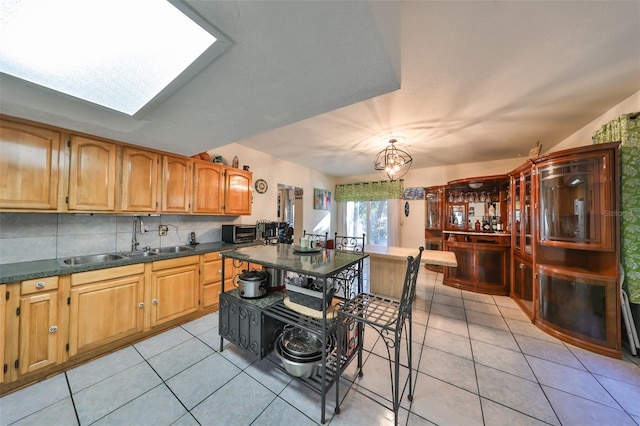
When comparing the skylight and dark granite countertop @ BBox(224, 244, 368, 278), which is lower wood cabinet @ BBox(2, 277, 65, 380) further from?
the skylight

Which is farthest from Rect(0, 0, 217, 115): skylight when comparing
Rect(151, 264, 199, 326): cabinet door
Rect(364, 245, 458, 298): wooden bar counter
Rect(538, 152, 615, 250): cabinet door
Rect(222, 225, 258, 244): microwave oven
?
Rect(538, 152, 615, 250): cabinet door

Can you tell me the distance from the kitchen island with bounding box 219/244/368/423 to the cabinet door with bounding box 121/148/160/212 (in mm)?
1240

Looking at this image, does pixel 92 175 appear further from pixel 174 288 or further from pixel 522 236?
pixel 522 236

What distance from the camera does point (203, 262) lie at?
8.50 ft

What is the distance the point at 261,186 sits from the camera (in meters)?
3.95

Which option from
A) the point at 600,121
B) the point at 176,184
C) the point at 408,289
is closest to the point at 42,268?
the point at 176,184

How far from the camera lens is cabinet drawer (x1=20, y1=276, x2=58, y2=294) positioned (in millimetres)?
1543

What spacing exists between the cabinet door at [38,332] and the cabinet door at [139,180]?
0.94 metres

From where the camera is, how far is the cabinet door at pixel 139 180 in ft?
7.20

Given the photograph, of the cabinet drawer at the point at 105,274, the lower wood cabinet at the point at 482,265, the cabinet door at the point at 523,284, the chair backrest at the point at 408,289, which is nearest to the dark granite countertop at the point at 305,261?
the chair backrest at the point at 408,289

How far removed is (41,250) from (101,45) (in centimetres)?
218

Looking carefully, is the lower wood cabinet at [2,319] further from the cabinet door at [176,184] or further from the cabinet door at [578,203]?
the cabinet door at [578,203]

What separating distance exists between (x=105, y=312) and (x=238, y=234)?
155cm

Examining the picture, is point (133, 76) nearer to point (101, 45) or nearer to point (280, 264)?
point (101, 45)
